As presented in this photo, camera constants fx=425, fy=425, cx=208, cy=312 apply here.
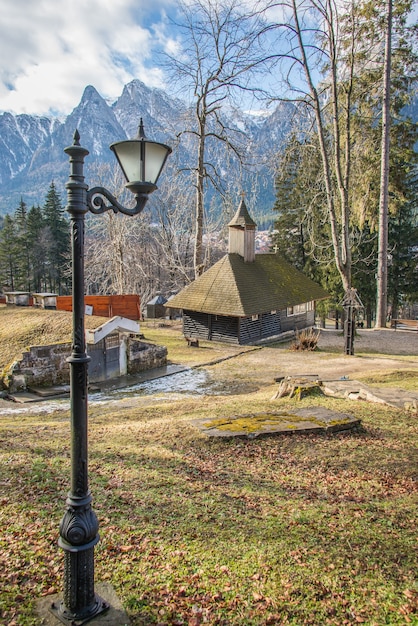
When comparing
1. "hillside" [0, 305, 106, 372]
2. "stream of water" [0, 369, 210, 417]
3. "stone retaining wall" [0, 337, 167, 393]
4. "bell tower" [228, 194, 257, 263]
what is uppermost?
"bell tower" [228, 194, 257, 263]

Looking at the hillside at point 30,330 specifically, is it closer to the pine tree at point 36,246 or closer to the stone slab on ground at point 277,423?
the stone slab on ground at point 277,423

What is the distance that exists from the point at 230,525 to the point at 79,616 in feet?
5.64

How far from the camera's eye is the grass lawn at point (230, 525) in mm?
3262

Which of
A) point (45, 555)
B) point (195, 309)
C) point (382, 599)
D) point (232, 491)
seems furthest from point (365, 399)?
point (195, 309)

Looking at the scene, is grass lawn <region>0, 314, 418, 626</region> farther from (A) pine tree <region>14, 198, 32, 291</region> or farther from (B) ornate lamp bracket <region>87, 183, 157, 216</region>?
(A) pine tree <region>14, 198, 32, 291</region>

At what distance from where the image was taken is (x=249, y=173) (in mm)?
23891

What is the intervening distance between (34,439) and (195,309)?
15.3 meters

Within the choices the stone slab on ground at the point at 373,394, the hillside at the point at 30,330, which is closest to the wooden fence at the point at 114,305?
the hillside at the point at 30,330

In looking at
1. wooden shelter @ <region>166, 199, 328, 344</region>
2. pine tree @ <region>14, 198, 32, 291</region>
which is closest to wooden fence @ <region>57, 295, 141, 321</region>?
wooden shelter @ <region>166, 199, 328, 344</region>

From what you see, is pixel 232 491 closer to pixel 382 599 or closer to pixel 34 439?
pixel 382 599

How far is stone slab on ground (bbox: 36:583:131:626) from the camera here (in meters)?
3.01

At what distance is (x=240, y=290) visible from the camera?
21.9 meters

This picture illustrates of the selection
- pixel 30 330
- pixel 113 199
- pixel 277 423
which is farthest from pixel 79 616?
pixel 30 330

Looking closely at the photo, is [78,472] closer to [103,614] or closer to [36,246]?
[103,614]
